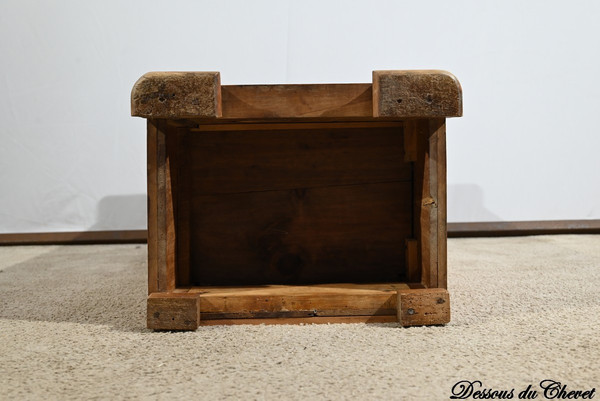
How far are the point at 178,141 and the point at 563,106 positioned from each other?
168cm

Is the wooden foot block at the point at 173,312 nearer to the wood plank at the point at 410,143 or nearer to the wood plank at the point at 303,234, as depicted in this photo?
the wood plank at the point at 303,234

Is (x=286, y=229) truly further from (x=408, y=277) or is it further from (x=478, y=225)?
(x=478, y=225)

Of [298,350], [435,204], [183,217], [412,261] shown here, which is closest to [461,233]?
Result: [412,261]

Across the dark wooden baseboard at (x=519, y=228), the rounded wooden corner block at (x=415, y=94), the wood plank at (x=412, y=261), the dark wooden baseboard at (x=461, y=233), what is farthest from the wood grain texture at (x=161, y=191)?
the dark wooden baseboard at (x=519, y=228)

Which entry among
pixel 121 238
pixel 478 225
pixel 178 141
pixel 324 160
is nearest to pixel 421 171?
pixel 324 160

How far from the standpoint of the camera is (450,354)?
2.39 feet

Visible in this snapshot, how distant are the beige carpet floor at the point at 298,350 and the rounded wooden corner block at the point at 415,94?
1.14 feet

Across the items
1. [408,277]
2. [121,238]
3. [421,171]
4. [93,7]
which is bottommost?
[121,238]

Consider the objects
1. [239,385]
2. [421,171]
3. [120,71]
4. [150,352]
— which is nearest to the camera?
[239,385]

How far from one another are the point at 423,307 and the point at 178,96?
1.70 feet

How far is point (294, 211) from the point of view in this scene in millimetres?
1052

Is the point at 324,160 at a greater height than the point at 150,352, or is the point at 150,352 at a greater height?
the point at 324,160

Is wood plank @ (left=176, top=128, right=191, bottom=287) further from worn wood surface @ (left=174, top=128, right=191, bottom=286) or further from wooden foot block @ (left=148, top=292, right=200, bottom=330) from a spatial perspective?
wooden foot block @ (left=148, top=292, right=200, bottom=330)

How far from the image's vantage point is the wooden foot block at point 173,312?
0.86 metres
